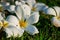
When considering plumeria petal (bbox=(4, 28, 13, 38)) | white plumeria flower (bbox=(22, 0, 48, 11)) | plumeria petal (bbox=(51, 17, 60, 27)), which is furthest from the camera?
white plumeria flower (bbox=(22, 0, 48, 11))

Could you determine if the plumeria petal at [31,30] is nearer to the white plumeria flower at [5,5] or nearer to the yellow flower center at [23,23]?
the yellow flower center at [23,23]

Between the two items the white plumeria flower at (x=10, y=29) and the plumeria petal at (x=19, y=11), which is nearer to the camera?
the white plumeria flower at (x=10, y=29)

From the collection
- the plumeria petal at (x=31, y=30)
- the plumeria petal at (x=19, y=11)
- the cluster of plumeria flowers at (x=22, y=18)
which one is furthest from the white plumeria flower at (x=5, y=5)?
the plumeria petal at (x=31, y=30)

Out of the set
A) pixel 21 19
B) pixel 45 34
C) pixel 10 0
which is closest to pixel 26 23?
pixel 21 19

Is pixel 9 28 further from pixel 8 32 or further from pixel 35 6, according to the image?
pixel 35 6

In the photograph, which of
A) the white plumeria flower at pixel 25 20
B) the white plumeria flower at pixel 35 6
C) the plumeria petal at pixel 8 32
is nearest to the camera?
the plumeria petal at pixel 8 32

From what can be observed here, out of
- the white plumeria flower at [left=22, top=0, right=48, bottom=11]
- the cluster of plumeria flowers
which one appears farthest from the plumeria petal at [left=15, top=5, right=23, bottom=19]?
the white plumeria flower at [left=22, top=0, right=48, bottom=11]

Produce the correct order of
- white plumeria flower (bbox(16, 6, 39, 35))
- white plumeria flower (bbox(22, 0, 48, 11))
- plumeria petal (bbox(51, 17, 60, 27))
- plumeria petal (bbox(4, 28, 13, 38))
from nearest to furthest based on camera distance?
plumeria petal (bbox(4, 28, 13, 38)) → white plumeria flower (bbox(16, 6, 39, 35)) → plumeria petal (bbox(51, 17, 60, 27)) → white plumeria flower (bbox(22, 0, 48, 11))

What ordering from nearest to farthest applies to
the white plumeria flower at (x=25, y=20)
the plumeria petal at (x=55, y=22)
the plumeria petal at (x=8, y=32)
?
the plumeria petal at (x=8, y=32) → the white plumeria flower at (x=25, y=20) → the plumeria petal at (x=55, y=22)

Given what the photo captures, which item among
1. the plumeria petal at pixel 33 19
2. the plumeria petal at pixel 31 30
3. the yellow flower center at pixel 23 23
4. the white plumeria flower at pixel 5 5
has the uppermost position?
the white plumeria flower at pixel 5 5

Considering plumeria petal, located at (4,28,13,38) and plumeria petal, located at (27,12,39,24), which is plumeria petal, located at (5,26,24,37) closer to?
plumeria petal, located at (4,28,13,38)

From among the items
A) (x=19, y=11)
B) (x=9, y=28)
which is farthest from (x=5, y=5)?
(x=9, y=28)
